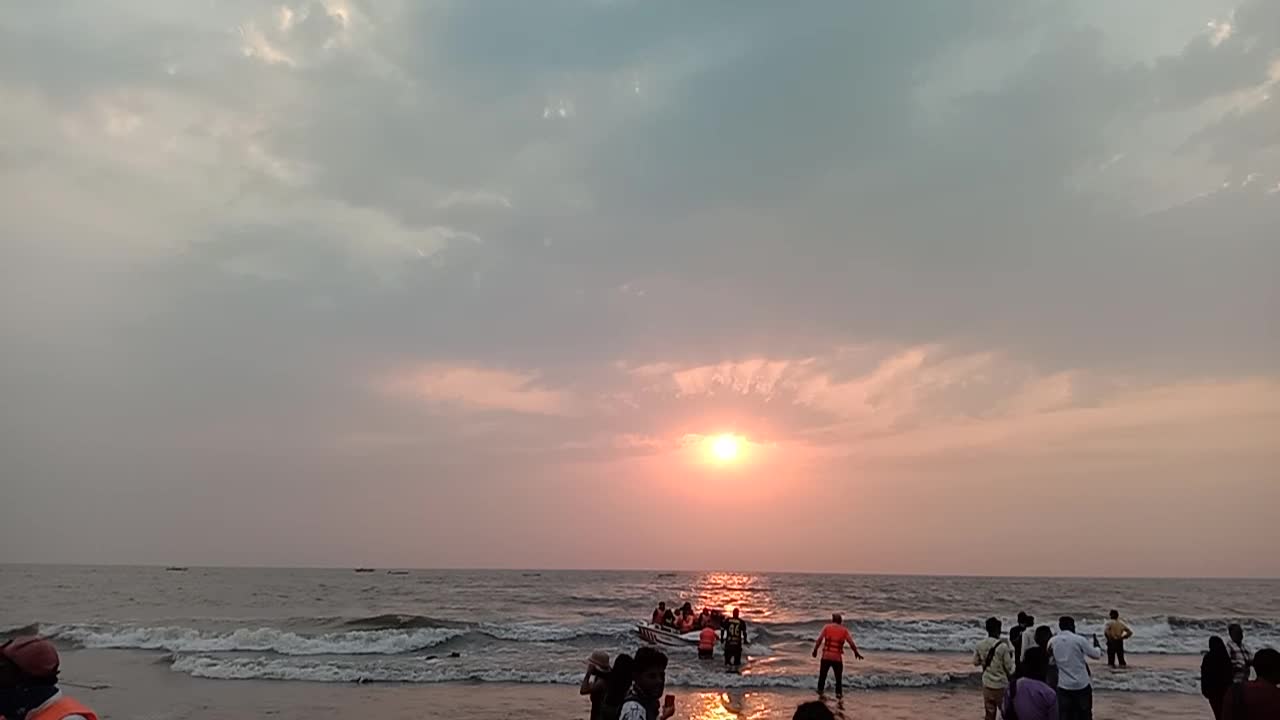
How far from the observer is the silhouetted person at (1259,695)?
203 inches

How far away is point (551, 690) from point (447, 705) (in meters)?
2.71

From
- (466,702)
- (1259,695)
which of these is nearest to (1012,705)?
(1259,695)

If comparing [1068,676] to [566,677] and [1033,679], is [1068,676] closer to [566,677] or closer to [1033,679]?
[1033,679]

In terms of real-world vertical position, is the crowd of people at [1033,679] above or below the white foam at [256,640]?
above

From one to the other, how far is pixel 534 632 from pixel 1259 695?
30.4 meters

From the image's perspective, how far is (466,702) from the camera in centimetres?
1620

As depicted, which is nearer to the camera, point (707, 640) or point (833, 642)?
point (833, 642)

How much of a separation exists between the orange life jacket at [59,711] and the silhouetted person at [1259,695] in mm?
6787

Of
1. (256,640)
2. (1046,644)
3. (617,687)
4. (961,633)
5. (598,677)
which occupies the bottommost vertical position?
(256,640)

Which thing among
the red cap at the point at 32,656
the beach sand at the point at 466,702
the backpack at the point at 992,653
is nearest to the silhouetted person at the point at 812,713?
the red cap at the point at 32,656

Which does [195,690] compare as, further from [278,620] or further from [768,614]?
[768,614]

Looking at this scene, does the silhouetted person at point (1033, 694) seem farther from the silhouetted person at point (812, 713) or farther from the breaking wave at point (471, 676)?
the breaking wave at point (471, 676)

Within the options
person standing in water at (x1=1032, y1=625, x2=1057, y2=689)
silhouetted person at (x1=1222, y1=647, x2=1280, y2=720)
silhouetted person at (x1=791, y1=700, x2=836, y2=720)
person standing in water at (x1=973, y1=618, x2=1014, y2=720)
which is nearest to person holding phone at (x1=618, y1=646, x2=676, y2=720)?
silhouetted person at (x1=791, y1=700, x2=836, y2=720)

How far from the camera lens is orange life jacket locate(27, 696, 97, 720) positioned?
3.04 metres
